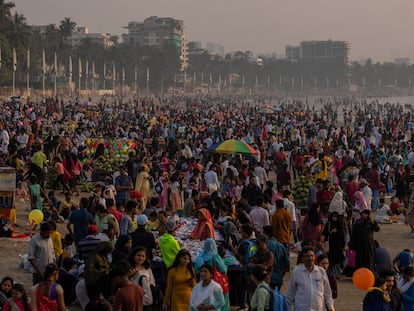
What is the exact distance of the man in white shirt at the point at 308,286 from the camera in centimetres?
822

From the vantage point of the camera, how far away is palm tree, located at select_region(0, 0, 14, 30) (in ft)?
285

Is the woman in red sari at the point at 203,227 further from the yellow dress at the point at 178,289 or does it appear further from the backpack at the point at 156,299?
the yellow dress at the point at 178,289

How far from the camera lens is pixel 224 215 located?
1225 centimetres

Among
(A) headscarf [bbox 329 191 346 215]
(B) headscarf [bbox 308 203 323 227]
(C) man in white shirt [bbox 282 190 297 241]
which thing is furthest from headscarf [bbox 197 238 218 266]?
(A) headscarf [bbox 329 191 346 215]

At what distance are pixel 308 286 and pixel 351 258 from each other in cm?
417

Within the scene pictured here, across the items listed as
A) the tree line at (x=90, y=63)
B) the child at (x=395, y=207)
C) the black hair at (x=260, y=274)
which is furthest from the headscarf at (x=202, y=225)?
the tree line at (x=90, y=63)

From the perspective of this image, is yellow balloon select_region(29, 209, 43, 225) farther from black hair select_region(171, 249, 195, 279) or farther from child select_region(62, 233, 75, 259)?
black hair select_region(171, 249, 195, 279)

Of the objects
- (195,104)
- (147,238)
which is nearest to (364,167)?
(147,238)

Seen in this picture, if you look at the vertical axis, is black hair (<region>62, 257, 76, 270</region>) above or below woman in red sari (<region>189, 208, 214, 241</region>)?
below

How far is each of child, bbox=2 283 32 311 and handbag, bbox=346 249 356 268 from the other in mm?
5475

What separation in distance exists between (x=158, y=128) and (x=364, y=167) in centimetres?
1605

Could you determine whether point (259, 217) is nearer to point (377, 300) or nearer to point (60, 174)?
point (377, 300)

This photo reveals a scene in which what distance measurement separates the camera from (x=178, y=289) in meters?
8.67

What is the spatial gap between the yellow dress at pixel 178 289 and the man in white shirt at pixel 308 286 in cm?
104
